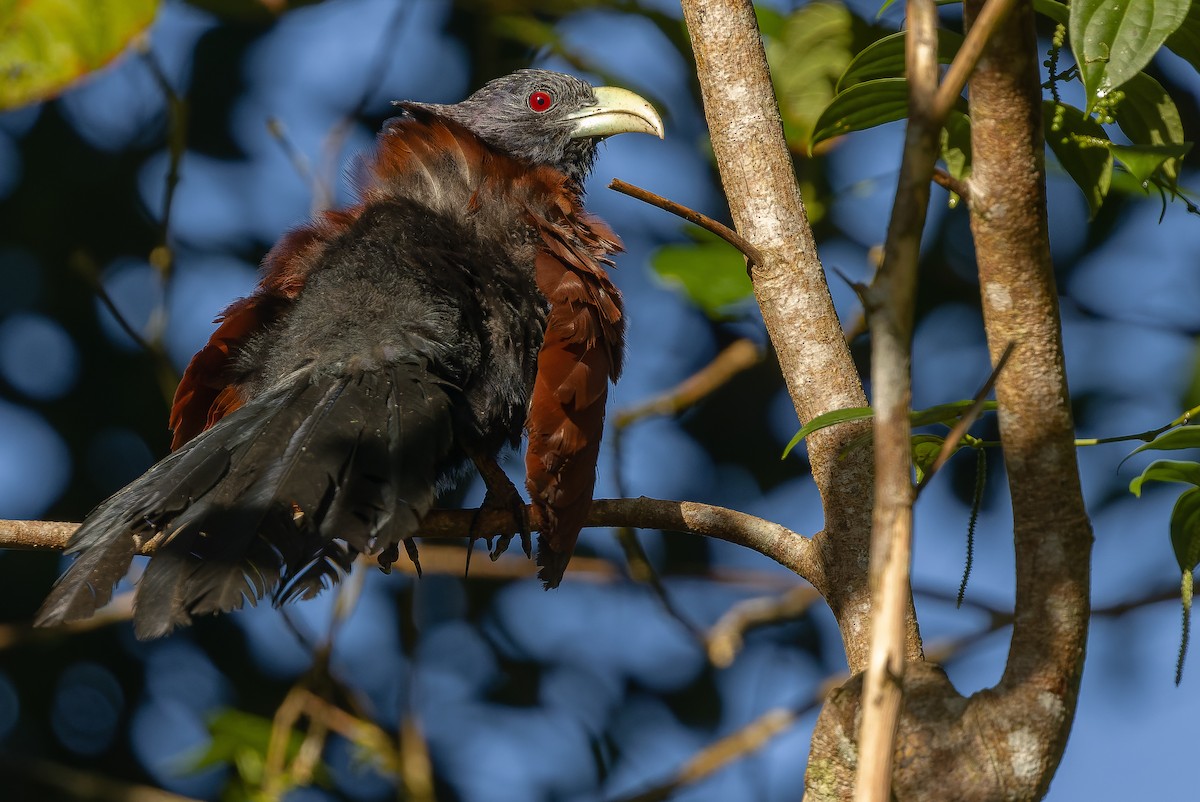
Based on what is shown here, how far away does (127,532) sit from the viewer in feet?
6.01

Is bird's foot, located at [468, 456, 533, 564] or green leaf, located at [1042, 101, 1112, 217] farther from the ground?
green leaf, located at [1042, 101, 1112, 217]

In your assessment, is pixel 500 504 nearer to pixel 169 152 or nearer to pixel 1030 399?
pixel 1030 399

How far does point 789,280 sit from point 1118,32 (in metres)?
0.66

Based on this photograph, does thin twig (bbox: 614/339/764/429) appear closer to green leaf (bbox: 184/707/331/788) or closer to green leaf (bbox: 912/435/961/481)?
green leaf (bbox: 184/707/331/788)

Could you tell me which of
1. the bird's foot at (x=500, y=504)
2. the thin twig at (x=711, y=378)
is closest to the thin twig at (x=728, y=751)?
the thin twig at (x=711, y=378)

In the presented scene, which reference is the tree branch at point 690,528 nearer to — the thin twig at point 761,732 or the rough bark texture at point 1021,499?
the rough bark texture at point 1021,499

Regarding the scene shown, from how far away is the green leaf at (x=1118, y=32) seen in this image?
4.28 ft

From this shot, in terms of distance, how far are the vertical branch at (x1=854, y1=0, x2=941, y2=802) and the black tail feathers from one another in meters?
1.04

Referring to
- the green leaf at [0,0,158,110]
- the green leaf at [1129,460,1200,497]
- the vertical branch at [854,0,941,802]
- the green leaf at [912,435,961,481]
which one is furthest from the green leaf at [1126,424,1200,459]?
the green leaf at [0,0,158,110]

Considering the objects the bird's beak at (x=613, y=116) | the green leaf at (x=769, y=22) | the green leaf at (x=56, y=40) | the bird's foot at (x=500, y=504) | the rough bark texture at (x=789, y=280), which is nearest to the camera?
the rough bark texture at (x=789, y=280)

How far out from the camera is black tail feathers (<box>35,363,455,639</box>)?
66.0 inches

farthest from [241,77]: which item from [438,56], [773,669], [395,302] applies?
[773,669]

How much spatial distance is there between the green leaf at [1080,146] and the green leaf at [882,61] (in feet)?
0.58

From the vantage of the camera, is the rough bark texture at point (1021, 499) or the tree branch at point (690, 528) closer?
the rough bark texture at point (1021, 499)
